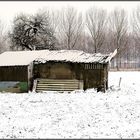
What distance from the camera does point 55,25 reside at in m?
70.6

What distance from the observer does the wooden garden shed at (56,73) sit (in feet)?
85.3

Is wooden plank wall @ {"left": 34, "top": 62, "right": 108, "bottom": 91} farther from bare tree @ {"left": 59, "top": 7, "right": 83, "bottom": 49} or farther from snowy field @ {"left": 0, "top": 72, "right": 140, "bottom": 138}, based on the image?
bare tree @ {"left": 59, "top": 7, "right": 83, "bottom": 49}

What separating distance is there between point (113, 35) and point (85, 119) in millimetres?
55534

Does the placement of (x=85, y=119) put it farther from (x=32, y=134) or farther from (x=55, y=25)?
(x=55, y=25)

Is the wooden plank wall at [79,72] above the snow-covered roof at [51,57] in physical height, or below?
below

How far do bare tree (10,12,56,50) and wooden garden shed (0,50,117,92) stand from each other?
77.3 ft

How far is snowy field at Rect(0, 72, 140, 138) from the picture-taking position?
509 inches

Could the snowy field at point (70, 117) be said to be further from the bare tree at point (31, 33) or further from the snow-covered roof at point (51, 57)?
the bare tree at point (31, 33)

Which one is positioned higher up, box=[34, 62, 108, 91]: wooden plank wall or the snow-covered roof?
the snow-covered roof

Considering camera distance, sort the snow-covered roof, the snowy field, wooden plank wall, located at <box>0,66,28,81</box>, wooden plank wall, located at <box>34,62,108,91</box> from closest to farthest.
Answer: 1. the snowy field
2. wooden plank wall, located at <box>34,62,108,91</box>
3. the snow-covered roof
4. wooden plank wall, located at <box>0,66,28,81</box>

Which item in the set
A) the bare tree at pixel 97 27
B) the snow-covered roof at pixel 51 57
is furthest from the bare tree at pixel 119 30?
the snow-covered roof at pixel 51 57

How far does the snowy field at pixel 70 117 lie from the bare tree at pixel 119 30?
46208mm

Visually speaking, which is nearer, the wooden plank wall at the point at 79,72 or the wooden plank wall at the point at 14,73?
the wooden plank wall at the point at 79,72

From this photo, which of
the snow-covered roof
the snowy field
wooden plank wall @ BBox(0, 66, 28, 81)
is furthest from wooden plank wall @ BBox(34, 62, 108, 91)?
the snowy field
